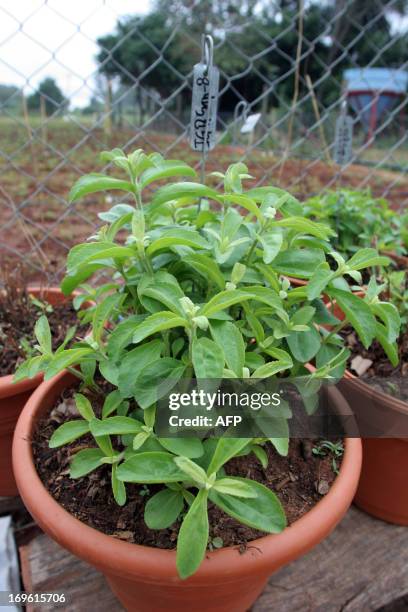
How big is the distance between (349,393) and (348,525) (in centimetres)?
31

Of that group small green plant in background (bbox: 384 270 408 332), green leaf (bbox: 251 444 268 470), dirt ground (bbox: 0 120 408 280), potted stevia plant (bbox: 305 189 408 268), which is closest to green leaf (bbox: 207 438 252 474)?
green leaf (bbox: 251 444 268 470)

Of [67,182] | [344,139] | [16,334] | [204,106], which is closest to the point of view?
[204,106]

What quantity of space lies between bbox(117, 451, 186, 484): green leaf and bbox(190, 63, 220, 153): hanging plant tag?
0.53m

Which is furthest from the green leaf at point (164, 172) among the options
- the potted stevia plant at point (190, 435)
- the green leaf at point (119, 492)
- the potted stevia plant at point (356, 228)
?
the potted stevia plant at point (356, 228)

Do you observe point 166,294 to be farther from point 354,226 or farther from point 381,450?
point 354,226

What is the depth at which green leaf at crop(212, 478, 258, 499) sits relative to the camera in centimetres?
52

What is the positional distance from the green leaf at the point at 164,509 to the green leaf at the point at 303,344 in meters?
0.25

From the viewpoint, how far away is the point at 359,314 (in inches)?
26.9

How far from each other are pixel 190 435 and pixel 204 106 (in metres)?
0.56

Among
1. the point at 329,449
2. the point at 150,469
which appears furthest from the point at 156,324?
the point at 329,449

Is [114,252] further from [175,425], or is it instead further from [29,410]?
[29,410]

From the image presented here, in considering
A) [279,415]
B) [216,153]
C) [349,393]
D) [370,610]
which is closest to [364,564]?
[370,610]

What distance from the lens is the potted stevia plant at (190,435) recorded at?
57 cm

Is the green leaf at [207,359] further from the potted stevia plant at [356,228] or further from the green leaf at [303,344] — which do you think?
the potted stevia plant at [356,228]
